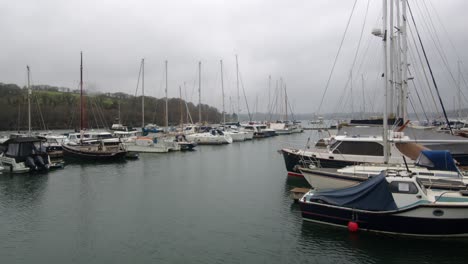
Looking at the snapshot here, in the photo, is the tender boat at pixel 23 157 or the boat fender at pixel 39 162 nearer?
the tender boat at pixel 23 157

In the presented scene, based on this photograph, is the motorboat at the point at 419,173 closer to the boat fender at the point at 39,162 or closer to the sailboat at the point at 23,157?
the boat fender at the point at 39,162

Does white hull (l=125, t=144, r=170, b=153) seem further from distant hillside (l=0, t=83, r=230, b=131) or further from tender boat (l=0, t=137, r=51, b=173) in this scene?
distant hillside (l=0, t=83, r=230, b=131)

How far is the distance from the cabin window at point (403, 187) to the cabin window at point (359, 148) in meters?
9.78

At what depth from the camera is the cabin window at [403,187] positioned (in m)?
14.8

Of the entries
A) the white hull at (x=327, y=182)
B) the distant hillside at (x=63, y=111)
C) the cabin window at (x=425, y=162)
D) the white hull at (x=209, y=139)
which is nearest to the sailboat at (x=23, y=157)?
the white hull at (x=327, y=182)

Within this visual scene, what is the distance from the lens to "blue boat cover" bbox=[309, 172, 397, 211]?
48.5ft

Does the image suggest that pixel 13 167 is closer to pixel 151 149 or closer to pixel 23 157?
pixel 23 157

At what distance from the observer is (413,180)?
1493 centimetres

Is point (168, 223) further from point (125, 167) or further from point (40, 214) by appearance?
point (125, 167)

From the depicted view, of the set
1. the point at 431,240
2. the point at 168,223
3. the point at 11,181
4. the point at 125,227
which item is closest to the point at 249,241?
the point at 168,223

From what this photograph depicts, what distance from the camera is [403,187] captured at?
49.0ft

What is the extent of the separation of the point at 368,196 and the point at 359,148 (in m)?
10.2

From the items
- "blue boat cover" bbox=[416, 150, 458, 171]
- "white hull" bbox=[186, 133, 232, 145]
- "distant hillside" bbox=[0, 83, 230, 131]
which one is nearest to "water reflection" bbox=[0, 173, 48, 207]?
"blue boat cover" bbox=[416, 150, 458, 171]

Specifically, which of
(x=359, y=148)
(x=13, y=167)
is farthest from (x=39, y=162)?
(x=359, y=148)
